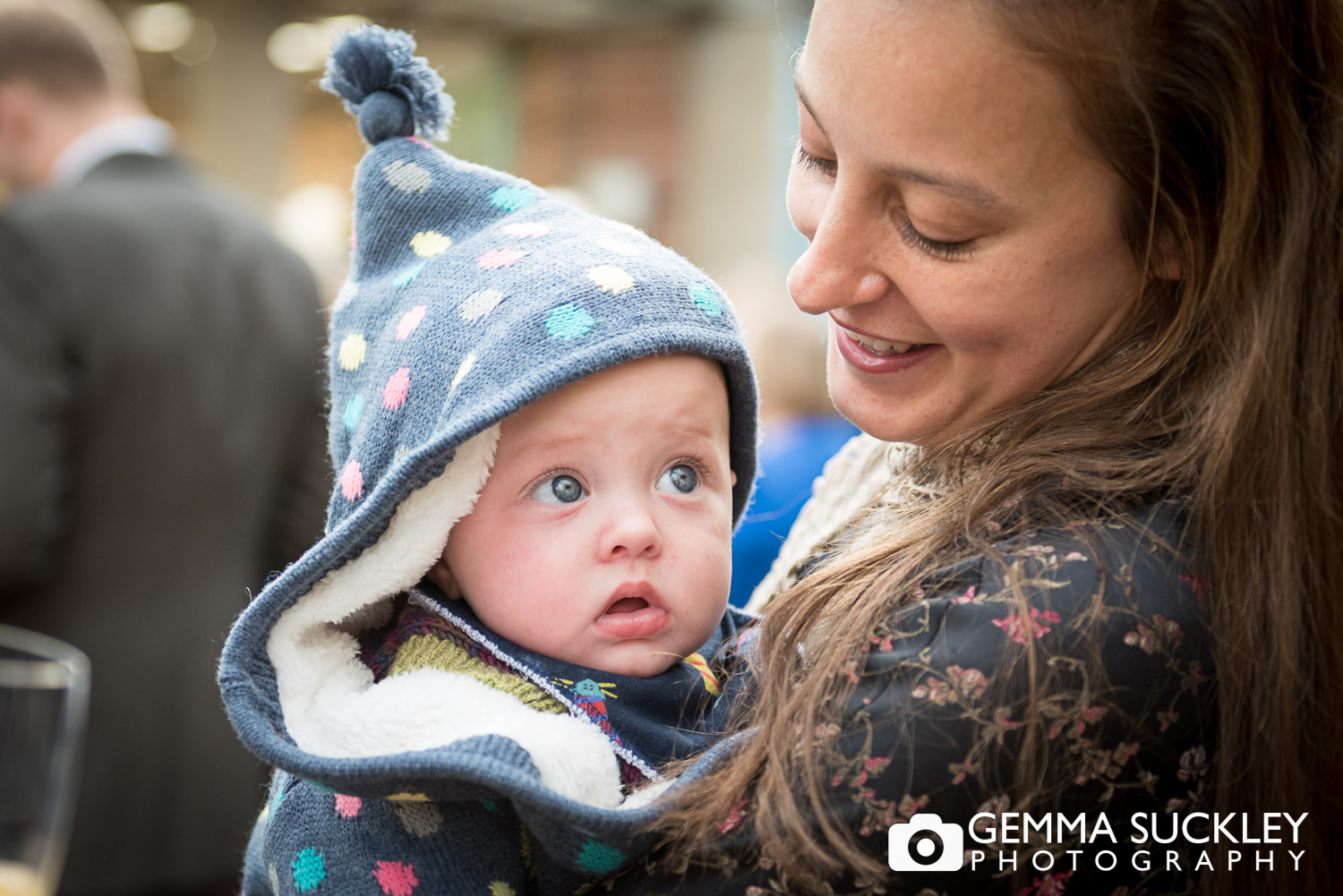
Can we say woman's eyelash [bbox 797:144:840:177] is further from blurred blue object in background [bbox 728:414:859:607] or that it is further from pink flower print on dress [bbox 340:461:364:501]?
blurred blue object in background [bbox 728:414:859:607]

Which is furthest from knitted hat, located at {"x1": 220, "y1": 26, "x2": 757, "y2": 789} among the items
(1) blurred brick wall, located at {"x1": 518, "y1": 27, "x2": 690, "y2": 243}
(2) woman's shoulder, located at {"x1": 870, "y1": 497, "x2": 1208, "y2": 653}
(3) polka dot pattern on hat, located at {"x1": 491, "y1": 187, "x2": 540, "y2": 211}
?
(1) blurred brick wall, located at {"x1": 518, "y1": 27, "x2": 690, "y2": 243}

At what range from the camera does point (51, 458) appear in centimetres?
242

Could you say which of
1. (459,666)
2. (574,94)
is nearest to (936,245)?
(459,666)

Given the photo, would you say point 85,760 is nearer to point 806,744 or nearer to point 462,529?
point 462,529

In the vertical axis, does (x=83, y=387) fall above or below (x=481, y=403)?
above

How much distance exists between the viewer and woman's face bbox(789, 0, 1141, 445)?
100 centimetres

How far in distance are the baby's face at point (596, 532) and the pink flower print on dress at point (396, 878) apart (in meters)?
0.23

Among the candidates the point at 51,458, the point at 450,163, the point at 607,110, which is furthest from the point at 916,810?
the point at 607,110

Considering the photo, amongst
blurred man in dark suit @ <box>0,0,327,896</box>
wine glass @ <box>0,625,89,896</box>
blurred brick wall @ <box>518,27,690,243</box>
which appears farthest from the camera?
blurred brick wall @ <box>518,27,690,243</box>

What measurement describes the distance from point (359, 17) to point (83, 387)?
238 inches

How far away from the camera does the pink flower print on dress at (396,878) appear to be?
3.45 feet

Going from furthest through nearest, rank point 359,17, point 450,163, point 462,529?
point 359,17
point 450,163
point 462,529

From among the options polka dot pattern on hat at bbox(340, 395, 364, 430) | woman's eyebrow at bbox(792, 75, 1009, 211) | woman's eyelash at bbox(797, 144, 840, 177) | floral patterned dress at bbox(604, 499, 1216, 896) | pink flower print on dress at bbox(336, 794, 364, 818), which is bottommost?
pink flower print on dress at bbox(336, 794, 364, 818)

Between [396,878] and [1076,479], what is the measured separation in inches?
27.0
